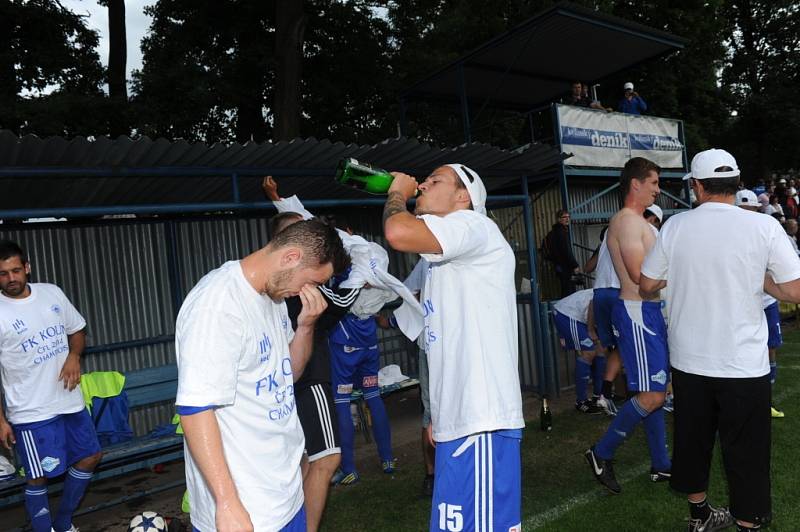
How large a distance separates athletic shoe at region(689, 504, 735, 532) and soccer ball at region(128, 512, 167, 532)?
3059mm

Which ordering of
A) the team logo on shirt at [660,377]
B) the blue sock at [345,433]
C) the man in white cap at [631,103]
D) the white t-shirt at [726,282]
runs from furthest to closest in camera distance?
1. the man in white cap at [631,103]
2. the blue sock at [345,433]
3. the team logo on shirt at [660,377]
4. the white t-shirt at [726,282]

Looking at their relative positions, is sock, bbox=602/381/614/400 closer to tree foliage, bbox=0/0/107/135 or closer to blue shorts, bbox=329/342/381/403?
blue shorts, bbox=329/342/381/403

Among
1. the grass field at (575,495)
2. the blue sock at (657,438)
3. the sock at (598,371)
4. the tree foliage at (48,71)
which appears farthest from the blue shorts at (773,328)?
the tree foliage at (48,71)

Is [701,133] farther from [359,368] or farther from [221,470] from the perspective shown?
[221,470]

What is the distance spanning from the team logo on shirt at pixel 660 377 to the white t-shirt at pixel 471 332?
1.97m

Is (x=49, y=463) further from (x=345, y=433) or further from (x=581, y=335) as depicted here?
(x=581, y=335)

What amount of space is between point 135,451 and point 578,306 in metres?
4.61

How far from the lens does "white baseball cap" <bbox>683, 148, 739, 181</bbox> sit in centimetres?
325

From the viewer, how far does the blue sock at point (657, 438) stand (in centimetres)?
439

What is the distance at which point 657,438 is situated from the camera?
4.45 m

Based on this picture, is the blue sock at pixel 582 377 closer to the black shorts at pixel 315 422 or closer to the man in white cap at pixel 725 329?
the man in white cap at pixel 725 329

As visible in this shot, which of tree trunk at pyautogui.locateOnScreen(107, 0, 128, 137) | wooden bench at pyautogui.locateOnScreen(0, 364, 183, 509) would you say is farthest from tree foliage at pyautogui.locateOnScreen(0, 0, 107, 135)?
wooden bench at pyautogui.locateOnScreen(0, 364, 183, 509)

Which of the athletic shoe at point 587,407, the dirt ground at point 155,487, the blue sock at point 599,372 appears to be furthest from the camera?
the blue sock at point 599,372

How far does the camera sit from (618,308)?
4.50 meters
